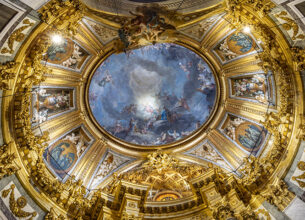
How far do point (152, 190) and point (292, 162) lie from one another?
757cm

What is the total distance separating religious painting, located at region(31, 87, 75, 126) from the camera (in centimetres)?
1230

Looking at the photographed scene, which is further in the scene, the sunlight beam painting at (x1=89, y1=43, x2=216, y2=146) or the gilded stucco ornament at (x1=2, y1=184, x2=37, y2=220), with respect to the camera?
the sunlight beam painting at (x1=89, y1=43, x2=216, y2=146)

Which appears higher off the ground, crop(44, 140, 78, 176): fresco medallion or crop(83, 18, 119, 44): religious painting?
crop(83, 18, 119, 44): religious painting

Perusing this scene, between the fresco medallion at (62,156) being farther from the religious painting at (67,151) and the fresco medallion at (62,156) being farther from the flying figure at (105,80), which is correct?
the flying figure at (105,80)

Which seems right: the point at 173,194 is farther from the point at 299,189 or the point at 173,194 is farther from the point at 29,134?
the point at 29,134

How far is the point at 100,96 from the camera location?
57.5 ft

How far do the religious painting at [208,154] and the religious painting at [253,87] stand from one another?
3505mm

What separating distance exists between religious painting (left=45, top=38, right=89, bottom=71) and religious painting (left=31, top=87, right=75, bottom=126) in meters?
1.41

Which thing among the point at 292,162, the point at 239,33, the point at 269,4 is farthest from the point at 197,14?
the point at 292,162

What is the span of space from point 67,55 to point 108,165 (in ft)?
22.8

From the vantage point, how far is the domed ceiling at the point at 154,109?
33.2 feet

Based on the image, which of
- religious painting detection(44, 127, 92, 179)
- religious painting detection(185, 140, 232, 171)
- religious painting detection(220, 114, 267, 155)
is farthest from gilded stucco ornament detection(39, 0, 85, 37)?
religious painting detection(220, 114, 267, 155)

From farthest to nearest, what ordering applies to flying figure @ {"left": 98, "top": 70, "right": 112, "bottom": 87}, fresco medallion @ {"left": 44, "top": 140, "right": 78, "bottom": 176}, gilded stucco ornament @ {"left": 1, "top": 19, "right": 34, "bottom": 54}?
flying figure @ {"left": 98, "top": 70, "right": 112, "bottom": 87} < fresco medallion @ {"left": 44, "top": 140, "right": 78, "bottom": 176} < gilded stucco ornament @ {"left": 1, "top": 19, "right": 34, "bottom": 54}

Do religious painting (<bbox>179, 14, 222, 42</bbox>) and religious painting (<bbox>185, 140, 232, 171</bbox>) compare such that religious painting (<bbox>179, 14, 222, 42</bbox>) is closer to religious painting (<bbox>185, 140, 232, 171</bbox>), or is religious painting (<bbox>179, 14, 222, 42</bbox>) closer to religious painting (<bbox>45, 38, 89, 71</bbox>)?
religious painting (<bbox>45, 38, 89, 71</bbox>)
